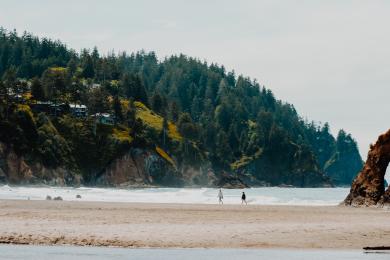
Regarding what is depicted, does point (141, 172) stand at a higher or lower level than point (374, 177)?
lower

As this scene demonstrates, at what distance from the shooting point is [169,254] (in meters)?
24.3

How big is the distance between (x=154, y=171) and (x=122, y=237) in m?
137

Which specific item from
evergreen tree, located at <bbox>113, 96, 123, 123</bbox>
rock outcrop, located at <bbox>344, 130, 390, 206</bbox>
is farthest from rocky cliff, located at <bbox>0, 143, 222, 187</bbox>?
rock outcrop, located at <bbox>344, 130, 390, 206</bbox>

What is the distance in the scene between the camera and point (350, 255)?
24281mm

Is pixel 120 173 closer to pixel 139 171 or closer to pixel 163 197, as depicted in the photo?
pixel 139 171

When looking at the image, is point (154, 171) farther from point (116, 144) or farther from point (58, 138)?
point (58, 138)

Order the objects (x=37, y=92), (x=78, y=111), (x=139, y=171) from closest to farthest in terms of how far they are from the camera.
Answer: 1. (x=139, y=171)
2. (x=37, y=92)
3. (x=78, y=111)

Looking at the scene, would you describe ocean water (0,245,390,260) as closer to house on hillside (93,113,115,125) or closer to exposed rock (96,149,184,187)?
exposed rock (96,149,184,187)

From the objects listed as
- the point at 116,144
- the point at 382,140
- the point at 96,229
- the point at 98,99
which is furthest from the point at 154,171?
the point at 96,229

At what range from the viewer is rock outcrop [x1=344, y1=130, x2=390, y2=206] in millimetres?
53094

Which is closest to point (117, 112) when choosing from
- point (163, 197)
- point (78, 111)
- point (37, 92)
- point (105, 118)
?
point (105, 118)

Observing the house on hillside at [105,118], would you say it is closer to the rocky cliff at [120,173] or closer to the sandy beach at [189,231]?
the rocky cliff at [120,173]

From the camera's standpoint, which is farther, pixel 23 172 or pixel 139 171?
pixel 139 171

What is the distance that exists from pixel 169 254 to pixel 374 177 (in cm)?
3402
